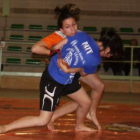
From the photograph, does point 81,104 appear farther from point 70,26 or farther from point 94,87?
point 70,26

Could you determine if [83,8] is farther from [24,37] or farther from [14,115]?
[14,115]

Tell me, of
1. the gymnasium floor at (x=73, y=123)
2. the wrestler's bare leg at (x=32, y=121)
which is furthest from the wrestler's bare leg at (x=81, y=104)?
the wrestler's bare leg at (x=32, y=121)

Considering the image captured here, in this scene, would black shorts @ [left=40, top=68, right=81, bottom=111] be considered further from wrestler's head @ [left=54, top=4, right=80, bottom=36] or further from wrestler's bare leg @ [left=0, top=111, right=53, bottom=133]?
wrestler's head @ [left=54, top=4, right=80, bottom=36]

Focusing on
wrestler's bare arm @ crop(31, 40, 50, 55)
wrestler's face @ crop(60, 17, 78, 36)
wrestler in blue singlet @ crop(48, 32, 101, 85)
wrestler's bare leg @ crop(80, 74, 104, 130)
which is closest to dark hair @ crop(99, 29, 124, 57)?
wrestler in blue singlet @ crop(48, 32, 101, 85)

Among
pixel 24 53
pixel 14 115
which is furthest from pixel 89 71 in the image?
pixel 24 53

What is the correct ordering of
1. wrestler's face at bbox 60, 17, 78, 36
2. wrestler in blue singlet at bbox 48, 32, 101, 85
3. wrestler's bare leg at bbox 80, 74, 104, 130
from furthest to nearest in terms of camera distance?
wrestler's bare leg at bbox 80, 74, 104, 130, wrestler's face at bbox 60, 17, 78, 36, wrestler in blue singlet at bbox 48, 32, 101, 85

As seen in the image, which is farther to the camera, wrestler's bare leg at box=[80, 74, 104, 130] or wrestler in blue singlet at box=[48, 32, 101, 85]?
wrestler's bare leg at box=[80, 74, 104, 130]

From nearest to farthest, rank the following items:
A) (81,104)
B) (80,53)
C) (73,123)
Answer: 1. (80,53)
2. (81,104)
3. (73,123)

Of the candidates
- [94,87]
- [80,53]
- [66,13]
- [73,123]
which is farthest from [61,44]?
[73,123]

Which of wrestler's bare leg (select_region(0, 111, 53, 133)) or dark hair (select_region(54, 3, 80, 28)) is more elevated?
dark hair (select_region(54, 3, 80, 28))

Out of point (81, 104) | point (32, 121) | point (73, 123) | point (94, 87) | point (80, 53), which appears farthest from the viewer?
point (73, 123)

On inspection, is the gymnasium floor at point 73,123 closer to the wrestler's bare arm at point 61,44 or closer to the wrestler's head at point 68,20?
the wrestler's bare arm at point 61,44

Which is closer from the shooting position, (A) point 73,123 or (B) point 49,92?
(B) point 49,92

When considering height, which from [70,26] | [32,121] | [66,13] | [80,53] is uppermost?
[66,13]
